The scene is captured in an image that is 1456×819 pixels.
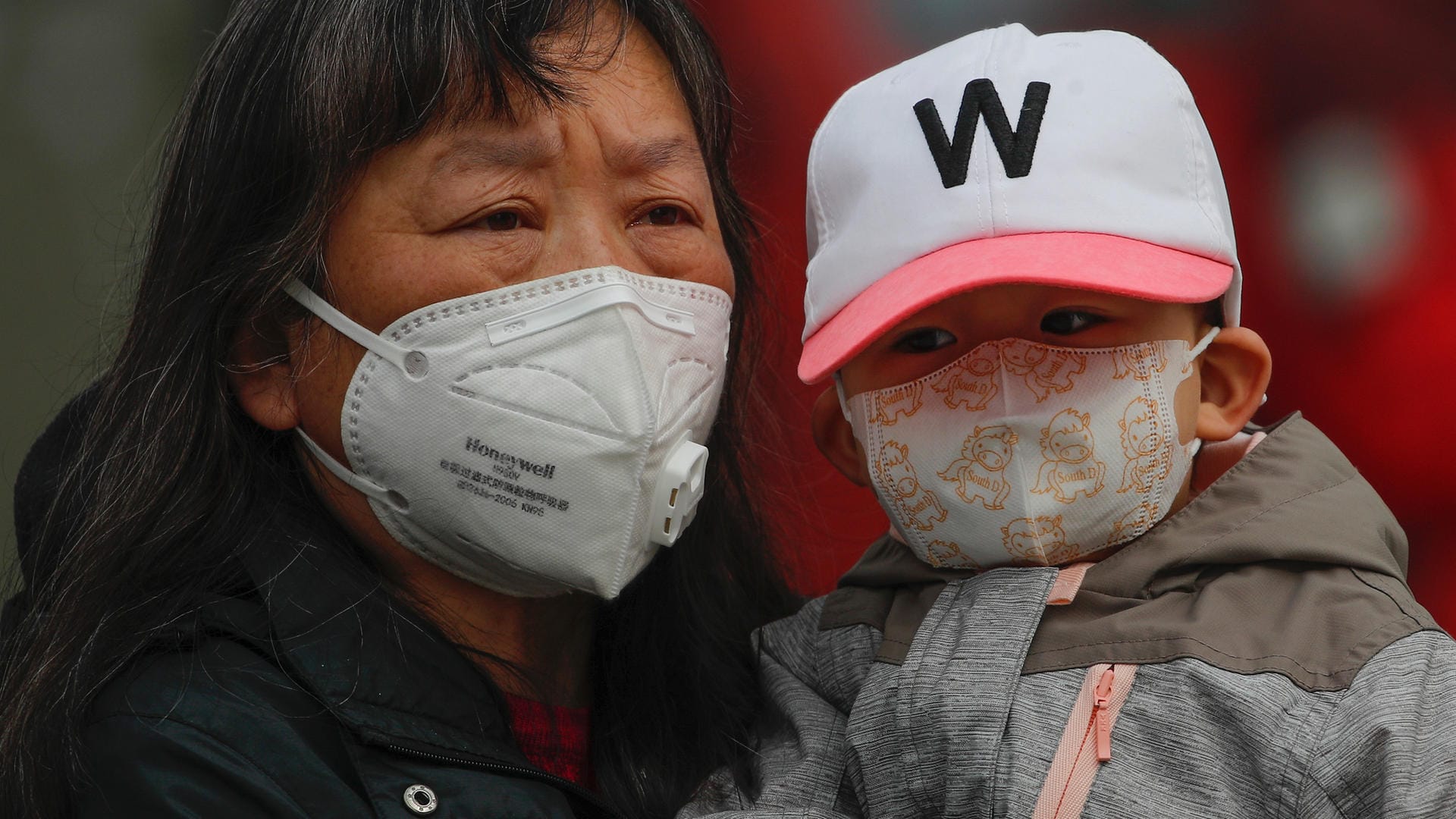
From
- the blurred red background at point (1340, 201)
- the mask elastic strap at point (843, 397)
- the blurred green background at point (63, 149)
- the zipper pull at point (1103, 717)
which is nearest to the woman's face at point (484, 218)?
the mask elastic strap at point (843, 397)

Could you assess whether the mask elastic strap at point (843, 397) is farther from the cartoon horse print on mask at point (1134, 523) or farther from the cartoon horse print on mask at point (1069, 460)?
the cartoon horse print on mask at point (1134, 523)

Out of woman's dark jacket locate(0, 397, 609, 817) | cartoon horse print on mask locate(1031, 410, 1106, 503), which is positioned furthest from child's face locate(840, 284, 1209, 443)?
woman's dark jacket locate(0, 397, 609, 817)

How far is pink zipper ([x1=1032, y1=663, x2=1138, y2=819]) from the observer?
180 cm

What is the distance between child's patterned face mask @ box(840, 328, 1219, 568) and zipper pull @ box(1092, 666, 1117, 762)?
0.71 ft

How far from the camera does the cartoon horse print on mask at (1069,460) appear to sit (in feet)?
6.42

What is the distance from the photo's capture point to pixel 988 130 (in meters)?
2.02

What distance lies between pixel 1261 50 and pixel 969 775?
2.54 m

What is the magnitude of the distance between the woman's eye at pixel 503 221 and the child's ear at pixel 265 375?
353 mm

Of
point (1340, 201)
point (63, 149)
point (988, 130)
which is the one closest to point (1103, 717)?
point (988, 130)

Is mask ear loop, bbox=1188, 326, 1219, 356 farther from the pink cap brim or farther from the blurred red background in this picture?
the blurred red background

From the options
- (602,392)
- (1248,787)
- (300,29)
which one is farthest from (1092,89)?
(300,29)

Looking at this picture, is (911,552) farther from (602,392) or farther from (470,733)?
(470,733)

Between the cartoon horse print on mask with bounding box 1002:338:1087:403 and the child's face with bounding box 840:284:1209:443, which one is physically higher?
the child's face with bounding box 840:284:1209:443

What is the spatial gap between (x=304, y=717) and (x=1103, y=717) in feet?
3.49
